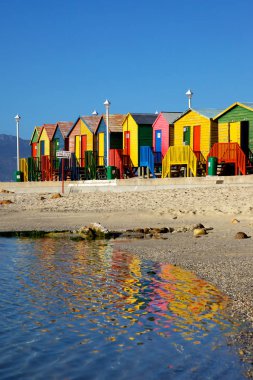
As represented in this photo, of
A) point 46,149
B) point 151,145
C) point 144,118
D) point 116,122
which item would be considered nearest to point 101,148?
point 116,122

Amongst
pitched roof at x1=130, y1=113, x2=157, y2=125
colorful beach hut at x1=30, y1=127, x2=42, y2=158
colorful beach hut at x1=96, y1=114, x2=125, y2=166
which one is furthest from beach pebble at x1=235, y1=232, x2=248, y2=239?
colorful beach hut at x1=30, y1=127, x2=42, y2=158

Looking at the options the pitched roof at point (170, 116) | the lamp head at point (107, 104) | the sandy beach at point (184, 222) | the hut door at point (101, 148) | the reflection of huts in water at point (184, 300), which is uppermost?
the lamp head at point (107, 104)

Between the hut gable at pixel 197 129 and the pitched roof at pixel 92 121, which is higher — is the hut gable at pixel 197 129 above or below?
below

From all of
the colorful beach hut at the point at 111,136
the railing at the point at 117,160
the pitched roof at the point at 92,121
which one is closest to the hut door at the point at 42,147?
the pitched roof at the point at 92,121

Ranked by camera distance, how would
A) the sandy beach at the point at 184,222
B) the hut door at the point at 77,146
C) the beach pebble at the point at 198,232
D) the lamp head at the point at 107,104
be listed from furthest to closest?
1. the hut door at the point at 77,146
2. the lamp head at the point at 107,104
3. the beach pebble at the point at 198,232
4. the sandy beach at the point at 184,222

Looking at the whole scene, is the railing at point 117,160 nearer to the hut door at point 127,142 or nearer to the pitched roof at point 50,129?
the hut door at point 127,142

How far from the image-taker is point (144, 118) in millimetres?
39375

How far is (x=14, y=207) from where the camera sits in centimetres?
2361

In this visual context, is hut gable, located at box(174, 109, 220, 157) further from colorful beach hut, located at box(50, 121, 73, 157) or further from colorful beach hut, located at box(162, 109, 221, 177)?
colorful beach hut, located at box(50, 121, 73, 157)

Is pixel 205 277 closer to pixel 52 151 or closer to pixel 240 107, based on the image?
pixel 240 107

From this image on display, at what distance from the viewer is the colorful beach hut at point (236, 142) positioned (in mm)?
29453

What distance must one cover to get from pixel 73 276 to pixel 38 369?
4233 mm

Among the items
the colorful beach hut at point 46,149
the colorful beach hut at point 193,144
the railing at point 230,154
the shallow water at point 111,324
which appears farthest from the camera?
the colorful beach hut at point 46,149

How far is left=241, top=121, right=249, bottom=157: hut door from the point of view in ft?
99.8
